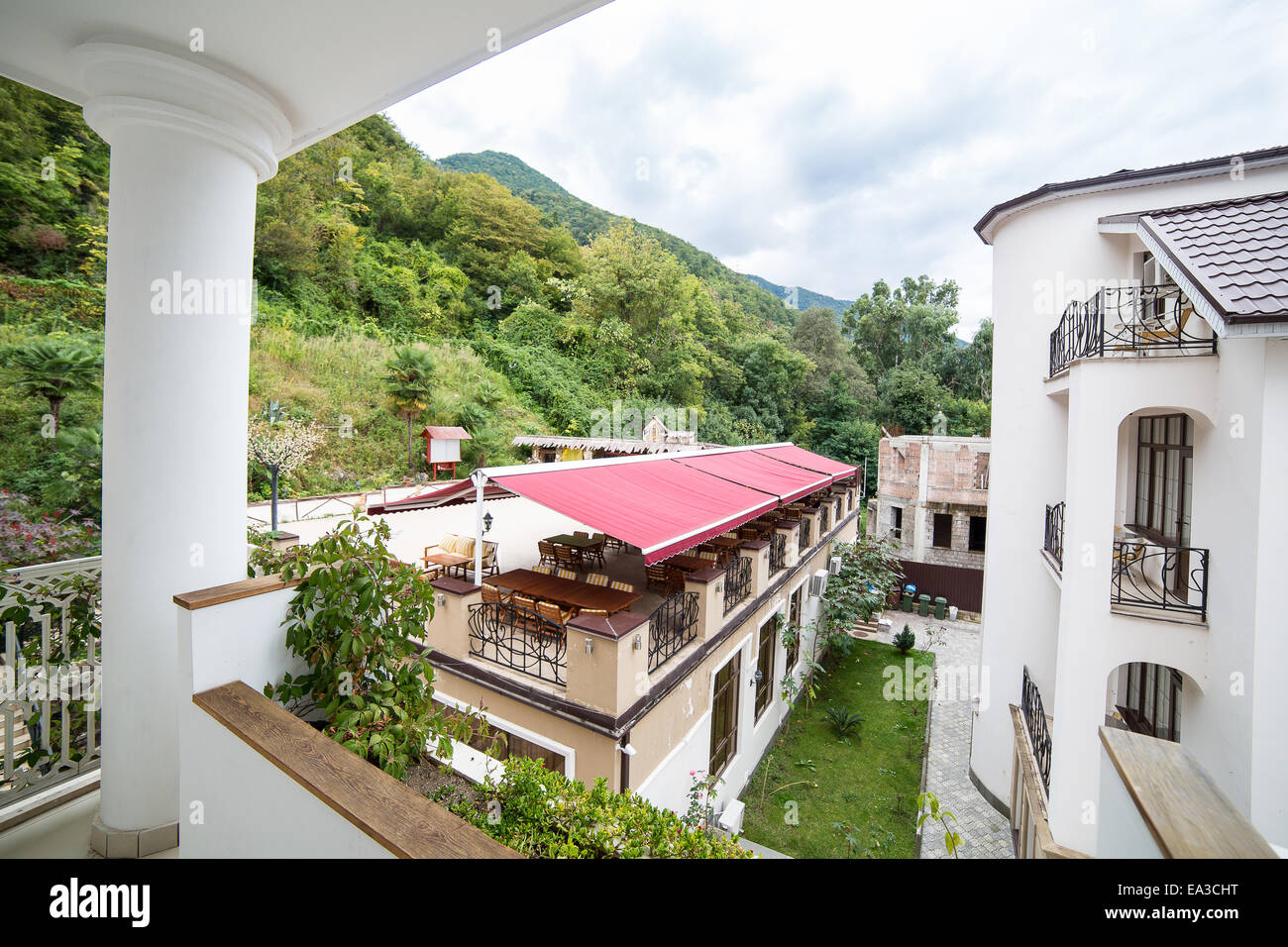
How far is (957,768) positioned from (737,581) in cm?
666

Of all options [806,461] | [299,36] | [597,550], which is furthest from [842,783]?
[299,36]

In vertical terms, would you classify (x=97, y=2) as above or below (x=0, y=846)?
above

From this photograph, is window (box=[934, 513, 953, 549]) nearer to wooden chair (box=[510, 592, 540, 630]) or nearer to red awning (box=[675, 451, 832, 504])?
red awning (box=[675, 451, 832, 504])

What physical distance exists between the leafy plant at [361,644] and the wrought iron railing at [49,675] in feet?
5.57

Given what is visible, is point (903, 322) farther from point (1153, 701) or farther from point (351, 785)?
point (351, 785)

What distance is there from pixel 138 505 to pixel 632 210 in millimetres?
50710

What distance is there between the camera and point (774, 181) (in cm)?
5947

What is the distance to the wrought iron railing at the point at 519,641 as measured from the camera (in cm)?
612

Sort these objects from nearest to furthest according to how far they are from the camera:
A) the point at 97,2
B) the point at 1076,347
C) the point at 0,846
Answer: the point at 97,2
the point at 0,846
the point at 1076,347

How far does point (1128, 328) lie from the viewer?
244 inches

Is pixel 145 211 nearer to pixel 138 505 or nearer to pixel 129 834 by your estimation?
pixel 138 505

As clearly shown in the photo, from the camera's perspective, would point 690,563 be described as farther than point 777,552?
No

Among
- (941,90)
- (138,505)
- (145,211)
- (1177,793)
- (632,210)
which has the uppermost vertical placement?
(632,210)
